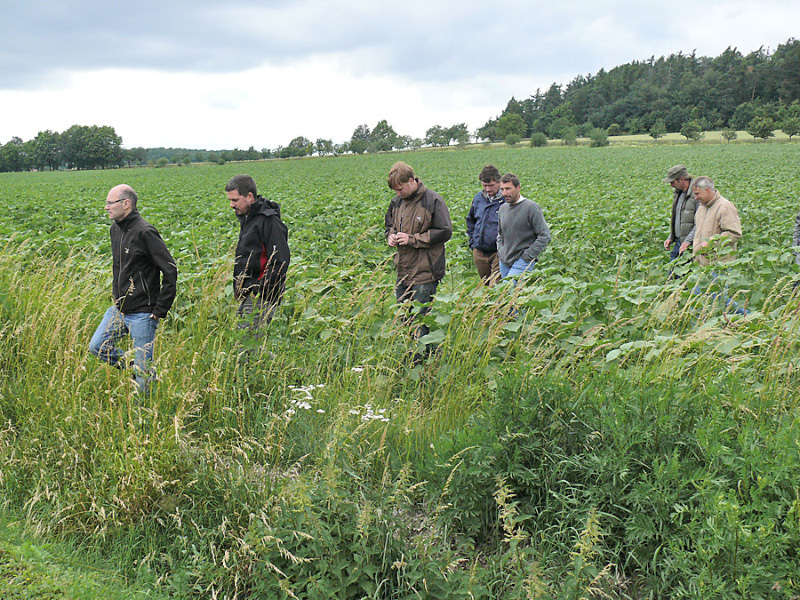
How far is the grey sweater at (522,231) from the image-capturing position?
6.18 m

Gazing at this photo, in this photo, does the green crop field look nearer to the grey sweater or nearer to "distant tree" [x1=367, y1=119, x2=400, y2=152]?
the grey sweater

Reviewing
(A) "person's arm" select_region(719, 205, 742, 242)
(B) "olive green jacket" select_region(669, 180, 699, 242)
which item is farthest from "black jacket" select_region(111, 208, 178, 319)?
(B) "olive green jacket" select_region(669, 180, 699, 242)

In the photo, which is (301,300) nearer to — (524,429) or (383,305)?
(383,305)

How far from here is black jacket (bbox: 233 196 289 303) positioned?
192 inches

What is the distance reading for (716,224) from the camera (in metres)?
6.41

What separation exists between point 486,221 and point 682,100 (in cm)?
11370

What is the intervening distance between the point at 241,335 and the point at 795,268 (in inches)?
250

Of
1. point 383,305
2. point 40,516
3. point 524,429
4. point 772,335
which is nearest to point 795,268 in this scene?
point 772,335

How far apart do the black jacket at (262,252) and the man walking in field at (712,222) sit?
4376 mm

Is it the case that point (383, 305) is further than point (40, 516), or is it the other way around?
point (383, 305)

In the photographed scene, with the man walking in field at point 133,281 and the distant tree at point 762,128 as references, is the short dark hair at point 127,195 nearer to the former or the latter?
the man walking in field at point 133,281

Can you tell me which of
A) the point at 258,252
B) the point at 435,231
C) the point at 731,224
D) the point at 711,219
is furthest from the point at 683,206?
the point at 258,252

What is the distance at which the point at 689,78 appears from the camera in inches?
4363

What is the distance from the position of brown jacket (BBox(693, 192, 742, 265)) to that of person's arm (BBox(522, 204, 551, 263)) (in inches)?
63.8
